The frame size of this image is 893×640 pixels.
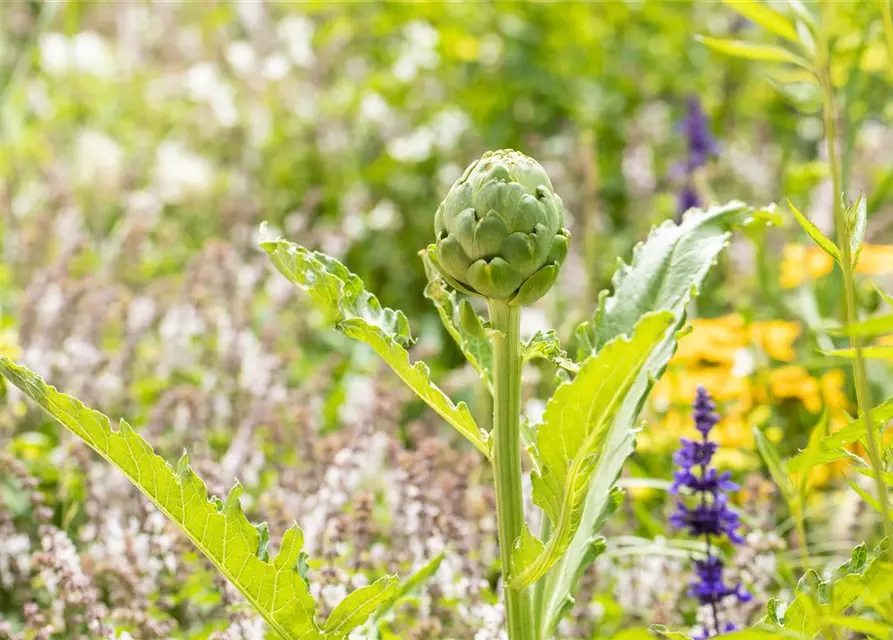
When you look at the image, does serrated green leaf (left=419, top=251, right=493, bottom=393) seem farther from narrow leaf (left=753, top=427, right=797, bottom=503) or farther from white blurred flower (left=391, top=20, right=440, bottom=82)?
white blurred flower (left=391, top=20, right=440, bottom=82)

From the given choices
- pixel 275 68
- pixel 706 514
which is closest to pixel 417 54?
pixel 275 68

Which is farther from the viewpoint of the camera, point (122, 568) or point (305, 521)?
Answer: point (305, 521)

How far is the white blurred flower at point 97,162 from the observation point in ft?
10.7

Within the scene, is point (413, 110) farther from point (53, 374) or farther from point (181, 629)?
point (181, 629)

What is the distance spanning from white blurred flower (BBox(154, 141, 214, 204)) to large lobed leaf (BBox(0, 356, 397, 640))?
2.38 m

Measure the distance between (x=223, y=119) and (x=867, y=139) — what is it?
2.12m

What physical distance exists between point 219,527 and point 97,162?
261cm

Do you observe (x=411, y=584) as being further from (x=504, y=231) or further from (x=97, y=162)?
(x=97, y=162)

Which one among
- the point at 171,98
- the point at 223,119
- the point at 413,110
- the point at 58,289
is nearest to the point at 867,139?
the point at 413,110

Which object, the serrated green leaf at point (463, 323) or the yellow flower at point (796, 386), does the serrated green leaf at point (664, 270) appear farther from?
the yellow flower at point (796, 386)

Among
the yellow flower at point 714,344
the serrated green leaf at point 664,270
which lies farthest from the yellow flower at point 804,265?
the serrated green leaf at point 664,270

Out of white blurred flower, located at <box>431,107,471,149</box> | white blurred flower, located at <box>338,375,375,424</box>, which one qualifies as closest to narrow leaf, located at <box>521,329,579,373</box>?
white blurred flower, located at <box>338,375,375,424</box>

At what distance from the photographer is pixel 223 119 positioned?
11.3 feet

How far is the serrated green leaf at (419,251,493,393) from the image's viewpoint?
93 centimetres
